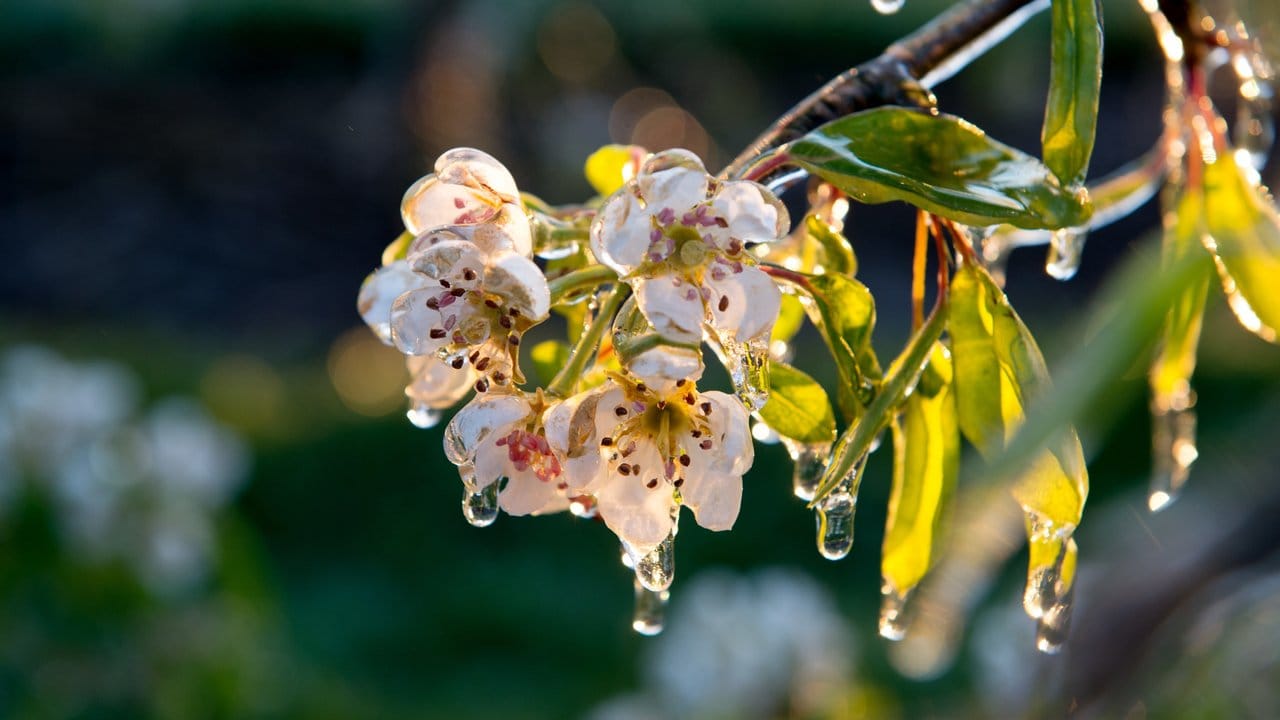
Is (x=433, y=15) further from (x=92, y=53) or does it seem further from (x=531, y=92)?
(x=92, y=53)

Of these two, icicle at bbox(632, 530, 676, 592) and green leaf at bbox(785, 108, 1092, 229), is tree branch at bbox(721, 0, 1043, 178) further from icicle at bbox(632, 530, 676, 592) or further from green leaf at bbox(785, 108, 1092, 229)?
icicle at bbox(632, 530, 676, 592)

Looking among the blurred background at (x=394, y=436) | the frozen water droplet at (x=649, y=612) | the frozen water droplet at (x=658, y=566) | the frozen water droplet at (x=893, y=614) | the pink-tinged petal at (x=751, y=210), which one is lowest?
the frozen water droplet at (x=893, y=614)

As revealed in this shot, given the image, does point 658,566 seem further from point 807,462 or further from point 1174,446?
point 1174,446

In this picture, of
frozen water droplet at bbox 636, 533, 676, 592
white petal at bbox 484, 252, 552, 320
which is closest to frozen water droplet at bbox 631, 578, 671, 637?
frozen water droplet at bbox 636, 533, 676, 592

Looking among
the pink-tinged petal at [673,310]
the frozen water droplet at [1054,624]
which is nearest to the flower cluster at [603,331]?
the pink-tinged petal at [673,310]

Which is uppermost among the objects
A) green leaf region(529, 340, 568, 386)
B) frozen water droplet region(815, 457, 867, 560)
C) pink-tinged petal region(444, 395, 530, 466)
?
green leaf region(529, 340, 568, 386)

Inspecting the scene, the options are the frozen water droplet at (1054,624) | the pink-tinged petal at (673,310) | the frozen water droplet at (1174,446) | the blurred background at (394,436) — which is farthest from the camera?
the blurred background at (394,436)

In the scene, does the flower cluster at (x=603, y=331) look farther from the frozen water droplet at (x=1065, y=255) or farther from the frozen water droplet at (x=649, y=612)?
the frozen water droplet at (x=1065, y=255)

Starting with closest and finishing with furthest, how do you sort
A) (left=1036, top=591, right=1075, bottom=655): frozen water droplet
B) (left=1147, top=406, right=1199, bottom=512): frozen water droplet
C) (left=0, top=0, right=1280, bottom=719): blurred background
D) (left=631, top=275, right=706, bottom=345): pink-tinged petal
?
(left=631, top=275, right=706, bottom=345): pink-tinged petal < (left=1036, top=591, right=1075, bottom=655): frozen water droplet < (left=1147, top=406, right=1199, bottom=512): frozen water droplet < (left=0, top=0, right=1280, bottom=719): blurred background
